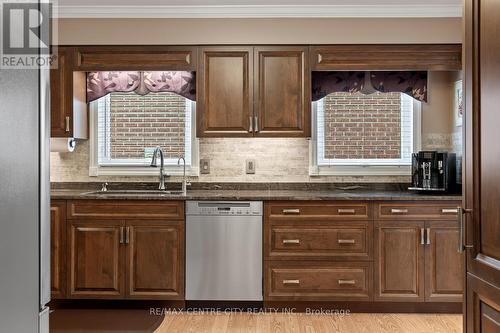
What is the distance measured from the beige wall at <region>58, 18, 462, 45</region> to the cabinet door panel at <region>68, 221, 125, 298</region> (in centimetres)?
152

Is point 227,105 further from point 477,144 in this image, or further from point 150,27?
point 477,144

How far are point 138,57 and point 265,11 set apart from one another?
→ 1101mm

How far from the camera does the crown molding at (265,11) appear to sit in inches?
147

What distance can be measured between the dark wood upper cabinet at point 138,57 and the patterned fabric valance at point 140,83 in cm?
29

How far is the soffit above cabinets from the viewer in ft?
12.1

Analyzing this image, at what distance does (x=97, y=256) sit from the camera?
140 inches

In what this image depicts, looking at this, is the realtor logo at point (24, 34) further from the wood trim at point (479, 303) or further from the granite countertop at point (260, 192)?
the granite countertop at point (260, 192)

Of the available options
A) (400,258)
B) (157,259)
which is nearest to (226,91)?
(157,259)

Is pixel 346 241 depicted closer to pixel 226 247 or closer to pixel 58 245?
pixel 226 247

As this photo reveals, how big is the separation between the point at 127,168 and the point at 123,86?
0.74 metres

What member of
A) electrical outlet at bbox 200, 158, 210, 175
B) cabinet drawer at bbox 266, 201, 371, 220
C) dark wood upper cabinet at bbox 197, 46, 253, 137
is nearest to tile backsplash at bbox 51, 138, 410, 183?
electrical outlet at bbox 200, 158, 210, 175

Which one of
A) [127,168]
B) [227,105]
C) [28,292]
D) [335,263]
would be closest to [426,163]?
[335,263]

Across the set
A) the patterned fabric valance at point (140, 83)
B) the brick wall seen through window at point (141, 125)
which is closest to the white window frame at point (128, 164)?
the brick wall seen through window at point (141, 125)

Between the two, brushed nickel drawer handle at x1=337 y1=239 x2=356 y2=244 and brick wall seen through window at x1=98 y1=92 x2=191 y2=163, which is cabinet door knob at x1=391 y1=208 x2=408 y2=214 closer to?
brushed nickel drawer handle at x1=337 y1=239 x2=356 y2=244
